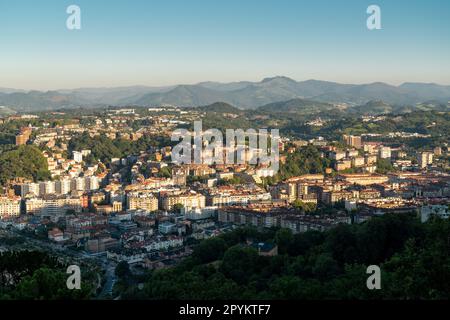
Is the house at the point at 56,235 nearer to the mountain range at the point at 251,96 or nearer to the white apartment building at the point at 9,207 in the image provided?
the white apartment building at the point at 9,207

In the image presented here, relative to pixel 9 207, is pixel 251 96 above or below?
above

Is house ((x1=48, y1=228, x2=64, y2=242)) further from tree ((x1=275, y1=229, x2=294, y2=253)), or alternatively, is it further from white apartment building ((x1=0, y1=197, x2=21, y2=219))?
tree ((x1=275, y1=229, x2=294, y2=253))

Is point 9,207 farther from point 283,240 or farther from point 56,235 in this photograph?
point 283,240

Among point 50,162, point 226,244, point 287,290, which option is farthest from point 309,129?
point 287,290

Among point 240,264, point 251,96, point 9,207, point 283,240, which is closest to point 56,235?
point 9,207
